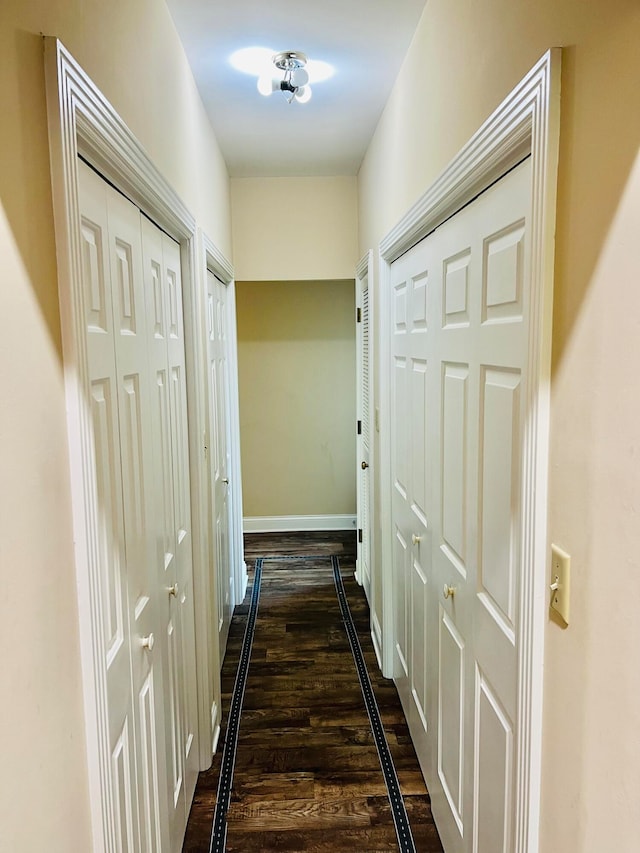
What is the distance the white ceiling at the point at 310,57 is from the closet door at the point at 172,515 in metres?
0.68

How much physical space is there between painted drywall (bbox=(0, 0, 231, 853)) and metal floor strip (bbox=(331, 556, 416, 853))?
131cm

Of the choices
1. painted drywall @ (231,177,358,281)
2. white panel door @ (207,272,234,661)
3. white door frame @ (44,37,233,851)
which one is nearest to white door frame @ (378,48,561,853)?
white door frame @ (44,37,233,851)

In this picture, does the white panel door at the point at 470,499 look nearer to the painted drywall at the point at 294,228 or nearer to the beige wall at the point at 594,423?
the beige wall at the point at 594,423

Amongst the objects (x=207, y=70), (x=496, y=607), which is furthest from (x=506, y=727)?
(x=207, y=70)

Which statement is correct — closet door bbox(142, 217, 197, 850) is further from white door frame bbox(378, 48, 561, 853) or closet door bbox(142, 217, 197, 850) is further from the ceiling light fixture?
white door frame bbox(378, 48, 561, 853)

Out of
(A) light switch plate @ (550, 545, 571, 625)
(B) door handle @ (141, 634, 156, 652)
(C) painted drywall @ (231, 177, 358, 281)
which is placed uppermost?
(C) painted drywall @ (231, 177, 358, 281)

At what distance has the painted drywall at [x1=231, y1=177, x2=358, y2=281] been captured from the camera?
356 centimetres

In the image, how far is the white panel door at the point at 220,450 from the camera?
2783 millimetres

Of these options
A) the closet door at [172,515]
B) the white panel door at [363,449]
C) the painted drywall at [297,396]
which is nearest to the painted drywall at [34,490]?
the closet door at [172,515]

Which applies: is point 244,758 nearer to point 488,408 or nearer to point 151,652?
point 151,652

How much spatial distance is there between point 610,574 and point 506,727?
2.06ft

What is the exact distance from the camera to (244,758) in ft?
7.56

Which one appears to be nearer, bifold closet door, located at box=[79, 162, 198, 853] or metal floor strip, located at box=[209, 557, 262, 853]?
bifold closet door, located at box=[79, 162, 198, 853]

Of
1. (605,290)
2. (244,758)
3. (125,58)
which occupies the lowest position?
(244,758)
